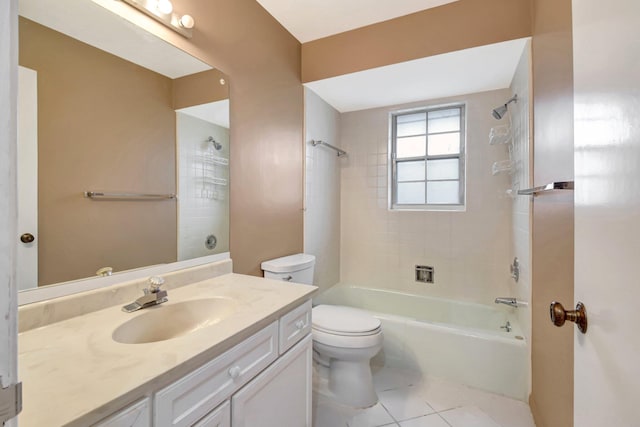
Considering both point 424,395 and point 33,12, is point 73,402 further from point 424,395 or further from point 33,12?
point 424,395

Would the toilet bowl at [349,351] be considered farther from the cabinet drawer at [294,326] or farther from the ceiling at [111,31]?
the ceiling at [111,31]

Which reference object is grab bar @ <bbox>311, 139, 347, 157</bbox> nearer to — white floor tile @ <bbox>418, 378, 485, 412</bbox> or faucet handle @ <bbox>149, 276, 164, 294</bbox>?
faucet handle @ <bbox>149, 276, 164, 294</bbox>

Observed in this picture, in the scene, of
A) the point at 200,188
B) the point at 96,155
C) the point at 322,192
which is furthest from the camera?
the point at 322,192

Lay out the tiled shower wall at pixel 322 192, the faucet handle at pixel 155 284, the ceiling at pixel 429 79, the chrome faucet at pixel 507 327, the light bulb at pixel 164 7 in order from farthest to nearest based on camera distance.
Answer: the tiled shower wall at pixel 322 192, the chrome faucet at pixel 507 327, the ceiling at pixel 429 79, the light bulb at pixel 164 7, the faucet handle at pixel 155 284

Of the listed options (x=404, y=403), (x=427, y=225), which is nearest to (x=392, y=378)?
(x=404, y=403)

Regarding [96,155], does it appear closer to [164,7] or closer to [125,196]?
[125,196]

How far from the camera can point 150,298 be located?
101 centimetres

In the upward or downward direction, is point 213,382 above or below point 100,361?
below

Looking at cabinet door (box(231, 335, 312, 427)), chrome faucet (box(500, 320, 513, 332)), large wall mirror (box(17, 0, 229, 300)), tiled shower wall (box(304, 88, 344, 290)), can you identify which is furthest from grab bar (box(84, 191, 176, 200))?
chrome faucet (box(500, 320, 513, 332))

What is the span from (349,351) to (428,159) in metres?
1.98

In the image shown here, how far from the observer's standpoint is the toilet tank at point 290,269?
174cm

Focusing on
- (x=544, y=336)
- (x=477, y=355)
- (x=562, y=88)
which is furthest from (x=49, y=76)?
(x=477, y=355)

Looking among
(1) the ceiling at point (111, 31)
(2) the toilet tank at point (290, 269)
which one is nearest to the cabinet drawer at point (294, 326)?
(2) the toilet tank at point (290, 269)

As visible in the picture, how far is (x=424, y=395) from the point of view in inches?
68.0
